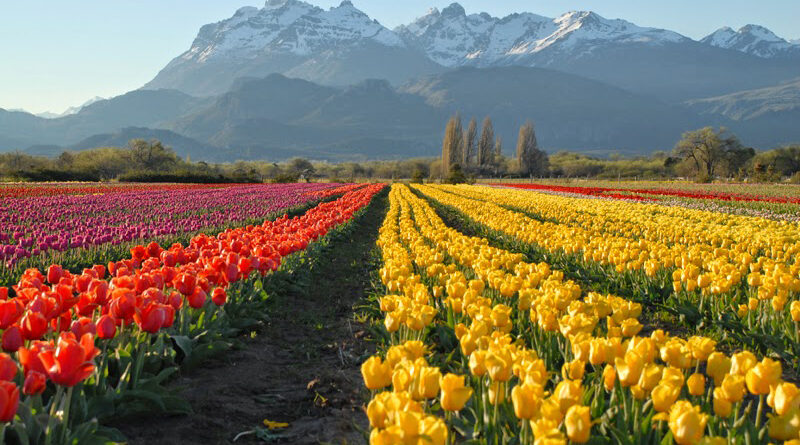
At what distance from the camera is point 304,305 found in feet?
25.6

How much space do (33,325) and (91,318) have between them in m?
0.60

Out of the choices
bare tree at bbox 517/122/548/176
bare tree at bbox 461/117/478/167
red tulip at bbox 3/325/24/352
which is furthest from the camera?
bare tree at bbox 517/122/548/176

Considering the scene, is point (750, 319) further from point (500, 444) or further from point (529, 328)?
point (500, 444)

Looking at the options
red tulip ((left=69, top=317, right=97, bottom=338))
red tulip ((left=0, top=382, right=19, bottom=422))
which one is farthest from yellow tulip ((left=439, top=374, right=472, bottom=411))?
red tulip ((left=69, top=317, right=97, bottom=338))

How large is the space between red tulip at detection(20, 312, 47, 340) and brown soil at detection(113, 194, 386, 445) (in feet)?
2.67

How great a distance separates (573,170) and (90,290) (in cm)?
10713

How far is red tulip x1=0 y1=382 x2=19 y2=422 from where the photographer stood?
221 cm

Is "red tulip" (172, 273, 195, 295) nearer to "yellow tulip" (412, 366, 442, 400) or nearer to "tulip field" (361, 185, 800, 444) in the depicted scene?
"tulip field" (361, 185, 800, 444)

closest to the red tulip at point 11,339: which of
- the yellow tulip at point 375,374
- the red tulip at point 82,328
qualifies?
the red tulip at point 82,328

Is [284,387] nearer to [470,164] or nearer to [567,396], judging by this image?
[567,396]

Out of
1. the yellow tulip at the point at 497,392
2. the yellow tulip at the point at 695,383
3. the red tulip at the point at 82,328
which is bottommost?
the yellow tulip at the point at 497,392

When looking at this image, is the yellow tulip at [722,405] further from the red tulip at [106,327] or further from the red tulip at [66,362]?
the red tulip at [106,327]

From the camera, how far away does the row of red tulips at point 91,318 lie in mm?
2543

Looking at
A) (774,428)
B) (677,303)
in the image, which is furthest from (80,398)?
(677,303)
